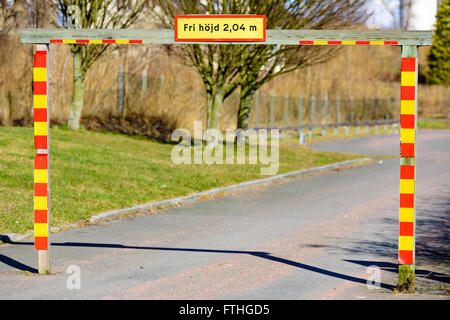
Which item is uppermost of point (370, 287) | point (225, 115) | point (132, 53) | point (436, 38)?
point (436, 38)

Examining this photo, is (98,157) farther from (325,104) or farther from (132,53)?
(325,104)

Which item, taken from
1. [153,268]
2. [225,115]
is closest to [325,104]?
[225,115]

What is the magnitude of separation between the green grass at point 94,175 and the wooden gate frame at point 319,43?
8.97 feet

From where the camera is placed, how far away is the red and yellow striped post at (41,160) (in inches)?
336

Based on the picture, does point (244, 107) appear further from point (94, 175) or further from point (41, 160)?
point (41, 160)

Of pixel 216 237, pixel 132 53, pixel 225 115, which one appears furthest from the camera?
pixel 132 53

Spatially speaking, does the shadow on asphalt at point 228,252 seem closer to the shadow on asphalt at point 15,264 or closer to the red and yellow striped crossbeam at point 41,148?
the shadow on asphalt at point 15,264

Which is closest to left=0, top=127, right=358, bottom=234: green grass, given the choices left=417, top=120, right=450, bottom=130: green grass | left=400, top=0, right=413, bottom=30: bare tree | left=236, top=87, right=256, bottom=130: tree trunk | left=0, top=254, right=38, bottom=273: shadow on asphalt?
left=0, top=254, right=38, bottom=273: shadow on asphalt

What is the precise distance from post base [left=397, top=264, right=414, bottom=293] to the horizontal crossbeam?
2449 mm

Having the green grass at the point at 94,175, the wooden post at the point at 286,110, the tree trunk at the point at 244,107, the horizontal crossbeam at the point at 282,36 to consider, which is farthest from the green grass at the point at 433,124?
the horizontal crossbeam at the point at 282,36

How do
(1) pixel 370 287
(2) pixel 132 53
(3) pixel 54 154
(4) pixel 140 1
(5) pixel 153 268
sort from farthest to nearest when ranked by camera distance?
(2) pixel 132 53, (4) pixel 140 1, (3) pixel 54 154, (5) pixel 153 268, (1) pixel 370 287

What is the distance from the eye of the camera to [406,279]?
790 centimetres

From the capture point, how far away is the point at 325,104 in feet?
154
